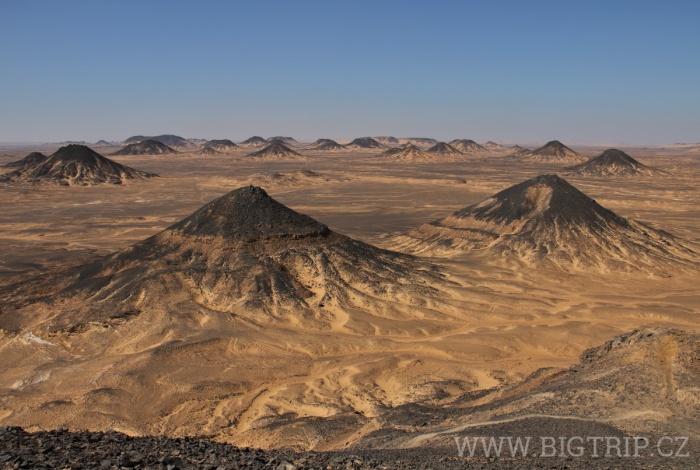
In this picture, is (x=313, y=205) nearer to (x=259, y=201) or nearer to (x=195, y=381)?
(x=259, y=201)

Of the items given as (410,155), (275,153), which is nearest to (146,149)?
(275,153)

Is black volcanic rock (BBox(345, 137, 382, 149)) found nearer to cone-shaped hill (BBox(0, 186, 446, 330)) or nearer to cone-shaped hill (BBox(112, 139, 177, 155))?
cone-shaped hill (BBox(112, 139, 177, 155))

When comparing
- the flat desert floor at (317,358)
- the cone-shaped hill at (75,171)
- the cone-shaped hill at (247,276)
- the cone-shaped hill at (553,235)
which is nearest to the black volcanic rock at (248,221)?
the cone-shaped hill at (247,276)

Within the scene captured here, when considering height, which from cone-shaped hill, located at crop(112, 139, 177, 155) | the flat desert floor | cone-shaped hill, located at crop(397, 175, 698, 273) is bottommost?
the flat desert floor

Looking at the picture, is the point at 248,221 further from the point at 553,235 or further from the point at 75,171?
the point at 75,171

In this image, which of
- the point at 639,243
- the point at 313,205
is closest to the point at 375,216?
the point at 313,205

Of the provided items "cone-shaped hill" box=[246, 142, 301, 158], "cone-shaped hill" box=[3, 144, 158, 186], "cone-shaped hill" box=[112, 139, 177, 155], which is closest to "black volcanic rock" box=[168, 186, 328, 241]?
"cone-shaped hill" box=[3, 144, 158, 186]
